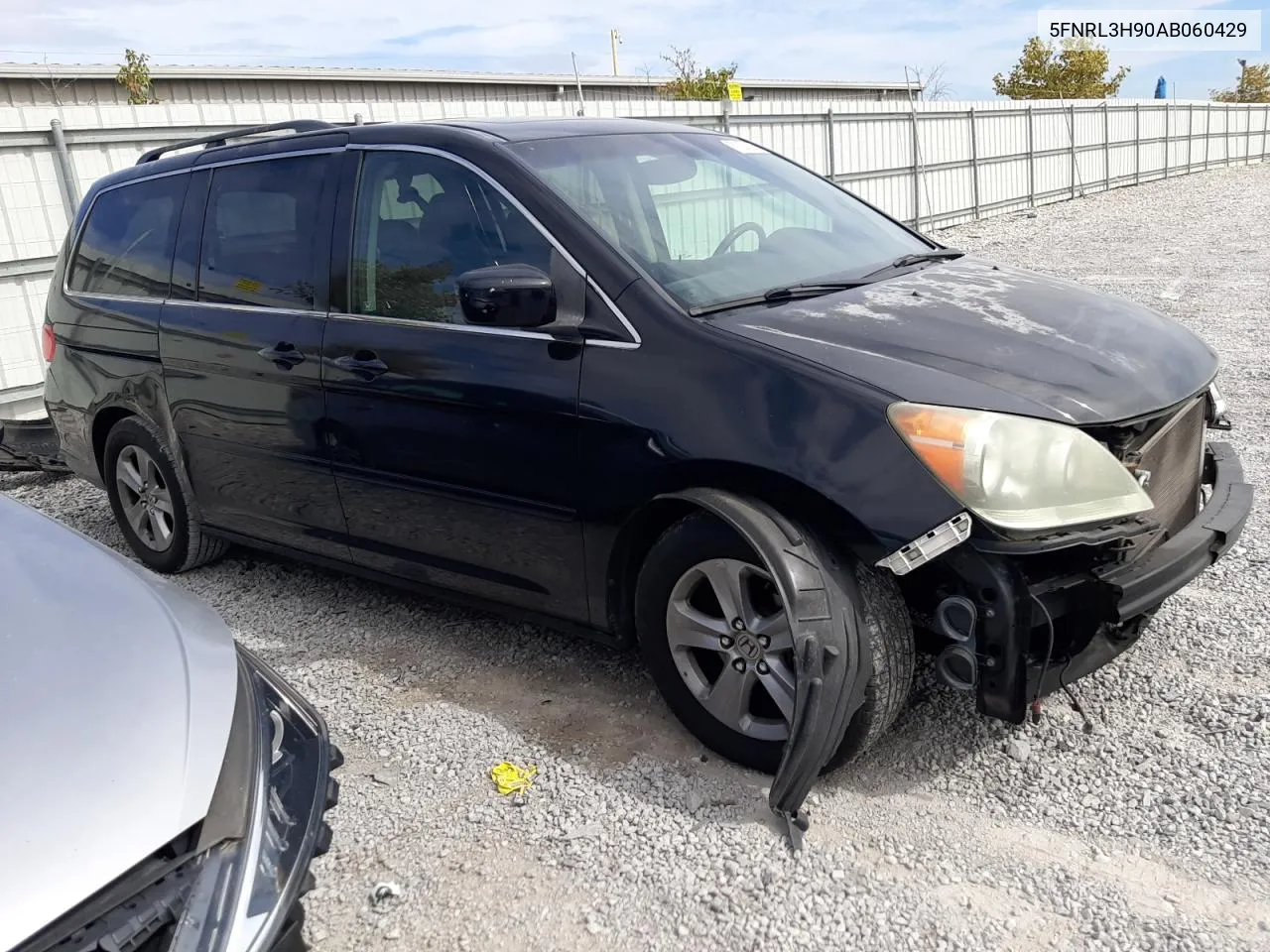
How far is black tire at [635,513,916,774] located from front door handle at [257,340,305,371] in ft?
5.20

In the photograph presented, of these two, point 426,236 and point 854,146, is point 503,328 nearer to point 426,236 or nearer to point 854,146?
point 426,236

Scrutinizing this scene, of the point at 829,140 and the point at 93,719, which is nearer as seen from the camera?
the point at 93,719

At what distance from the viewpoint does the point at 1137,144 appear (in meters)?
27.6

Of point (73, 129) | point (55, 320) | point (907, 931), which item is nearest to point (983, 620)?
point (907, 931)

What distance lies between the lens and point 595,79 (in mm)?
28031

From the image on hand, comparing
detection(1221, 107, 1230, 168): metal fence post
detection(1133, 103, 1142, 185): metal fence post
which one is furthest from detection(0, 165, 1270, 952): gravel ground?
detection(1221, 107, 1230, 168): metal fence post

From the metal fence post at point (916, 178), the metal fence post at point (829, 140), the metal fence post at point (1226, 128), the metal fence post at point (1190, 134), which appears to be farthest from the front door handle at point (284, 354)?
the metal fence post at point (1226, 128)

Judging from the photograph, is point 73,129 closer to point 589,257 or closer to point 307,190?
point 307,190

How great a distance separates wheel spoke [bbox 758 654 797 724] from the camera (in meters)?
2.86

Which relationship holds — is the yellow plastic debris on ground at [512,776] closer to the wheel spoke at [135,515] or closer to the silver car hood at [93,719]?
the silver car hood at [93,719]

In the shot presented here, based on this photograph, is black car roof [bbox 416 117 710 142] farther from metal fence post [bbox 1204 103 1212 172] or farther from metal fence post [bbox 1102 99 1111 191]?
metal fence post [bbox 1204 103 1212 172]

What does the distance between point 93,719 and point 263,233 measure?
2623 millimetres

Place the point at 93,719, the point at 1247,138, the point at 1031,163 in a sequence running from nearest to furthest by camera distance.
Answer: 1. the point at 93,719
2. the point at 1031,163
3. the point at 1247,138

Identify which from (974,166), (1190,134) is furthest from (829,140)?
(1190,134)
